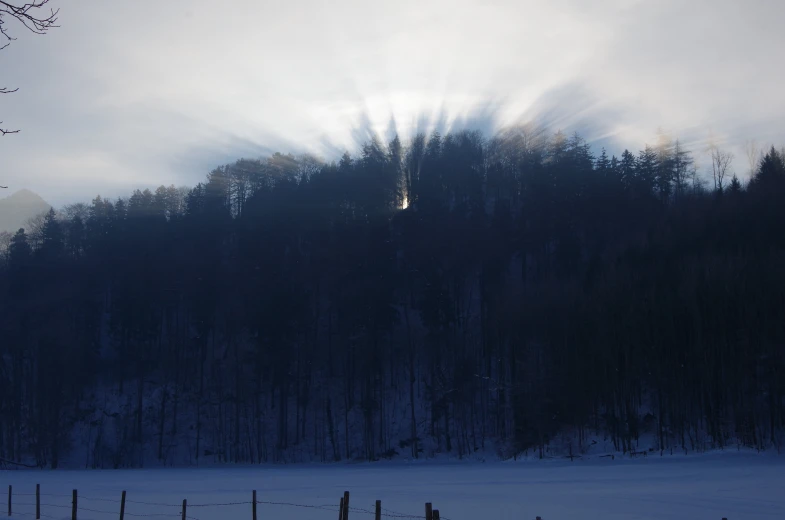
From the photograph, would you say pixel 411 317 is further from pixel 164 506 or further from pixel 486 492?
pixel 164 506

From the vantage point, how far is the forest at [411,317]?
4962 centimetres

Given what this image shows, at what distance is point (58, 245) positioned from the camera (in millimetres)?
81375

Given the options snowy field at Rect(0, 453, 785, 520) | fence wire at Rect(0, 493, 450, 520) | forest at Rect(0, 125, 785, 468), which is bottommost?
snowy field at Rect(0, 453, 785, 520)

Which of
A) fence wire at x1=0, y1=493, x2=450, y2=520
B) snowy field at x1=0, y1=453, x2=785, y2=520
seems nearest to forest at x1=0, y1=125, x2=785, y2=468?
snowy field at x1=0, y1=453, x2=785, y2=520

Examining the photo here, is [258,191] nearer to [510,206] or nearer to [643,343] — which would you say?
[510,206]

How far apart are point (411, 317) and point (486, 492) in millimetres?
42085

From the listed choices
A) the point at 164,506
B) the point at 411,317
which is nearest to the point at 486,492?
the point at 164,506

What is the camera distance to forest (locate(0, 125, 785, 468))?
49625 mm

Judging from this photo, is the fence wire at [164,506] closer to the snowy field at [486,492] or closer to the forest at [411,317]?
the snowy field at [486,492]

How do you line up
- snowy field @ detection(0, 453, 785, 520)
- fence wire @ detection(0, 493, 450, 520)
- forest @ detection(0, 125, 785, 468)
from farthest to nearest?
forest @ detection(0, 125, 785, 468), snowy field @ detection(0, 453, 785, 520), fence wire @ detection(0, 493, 450, 520)

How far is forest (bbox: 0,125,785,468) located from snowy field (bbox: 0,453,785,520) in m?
9.74

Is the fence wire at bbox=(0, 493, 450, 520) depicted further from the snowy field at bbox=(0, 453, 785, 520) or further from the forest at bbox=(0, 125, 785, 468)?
the forest at bbox=(0, 125, 785, 468)

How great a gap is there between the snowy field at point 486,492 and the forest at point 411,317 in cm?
974

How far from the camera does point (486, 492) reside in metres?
28.7
